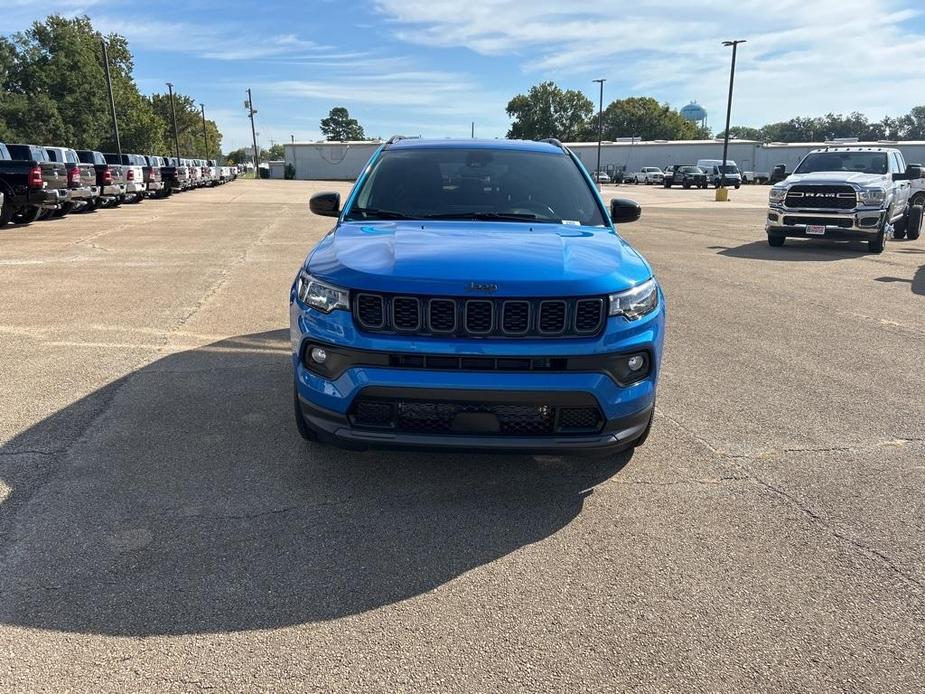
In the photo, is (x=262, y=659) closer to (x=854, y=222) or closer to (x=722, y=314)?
(x=722, y=314)

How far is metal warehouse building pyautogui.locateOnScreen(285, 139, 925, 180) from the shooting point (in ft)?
233

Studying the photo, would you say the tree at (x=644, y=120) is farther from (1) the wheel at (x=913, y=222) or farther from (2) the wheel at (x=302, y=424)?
(2) the wheel at (x=302, y=424)

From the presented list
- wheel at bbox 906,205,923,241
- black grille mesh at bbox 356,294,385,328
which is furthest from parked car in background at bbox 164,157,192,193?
black grille mesh at bbox 356,294,385,328

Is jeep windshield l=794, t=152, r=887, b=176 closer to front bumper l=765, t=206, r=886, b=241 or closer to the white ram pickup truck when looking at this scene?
the white ram pickup truck

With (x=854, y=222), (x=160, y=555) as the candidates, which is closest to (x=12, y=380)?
(x=160, y=555)

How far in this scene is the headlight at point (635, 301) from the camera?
3.16 m

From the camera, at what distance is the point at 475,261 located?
321 centimetres

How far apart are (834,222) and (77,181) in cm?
1784

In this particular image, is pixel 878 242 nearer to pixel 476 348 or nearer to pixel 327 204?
pixel 327 204

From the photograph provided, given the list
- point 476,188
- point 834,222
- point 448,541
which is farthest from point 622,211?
point 834,222

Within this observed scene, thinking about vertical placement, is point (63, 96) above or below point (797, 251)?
above

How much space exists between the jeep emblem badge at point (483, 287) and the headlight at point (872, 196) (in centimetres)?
1206

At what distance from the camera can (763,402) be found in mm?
4930

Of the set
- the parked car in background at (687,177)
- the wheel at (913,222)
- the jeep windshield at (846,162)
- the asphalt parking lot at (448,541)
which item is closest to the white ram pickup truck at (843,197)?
the jeep windshield at (846,162)
